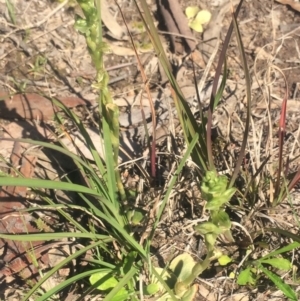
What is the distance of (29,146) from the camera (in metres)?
2.02

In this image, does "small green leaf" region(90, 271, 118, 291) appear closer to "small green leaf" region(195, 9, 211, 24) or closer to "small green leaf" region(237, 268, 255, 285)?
"small green leaf" region(237, 268, 255, 285)

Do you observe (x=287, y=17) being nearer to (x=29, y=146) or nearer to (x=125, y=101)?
(x=125, y=101)

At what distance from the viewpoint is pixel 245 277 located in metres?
1.72

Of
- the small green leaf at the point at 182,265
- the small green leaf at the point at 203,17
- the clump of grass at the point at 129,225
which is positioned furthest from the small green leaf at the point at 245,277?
the small green leaf at the point at 203,17

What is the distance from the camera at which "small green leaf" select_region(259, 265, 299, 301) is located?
161 centimetres

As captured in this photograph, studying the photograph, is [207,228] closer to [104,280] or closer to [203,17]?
[104,280]

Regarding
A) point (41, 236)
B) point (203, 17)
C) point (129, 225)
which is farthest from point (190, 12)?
point (41, 236)

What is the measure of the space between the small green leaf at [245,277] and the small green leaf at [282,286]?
7 cm

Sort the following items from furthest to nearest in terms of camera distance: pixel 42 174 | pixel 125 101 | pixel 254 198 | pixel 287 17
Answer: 1. pixel 287 17
2. pixel 125 101
3. pixel 42 174
4. pixel 254 198

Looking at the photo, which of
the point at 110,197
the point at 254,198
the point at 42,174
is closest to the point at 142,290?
the point at 110,197

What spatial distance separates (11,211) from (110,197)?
1.34 ft

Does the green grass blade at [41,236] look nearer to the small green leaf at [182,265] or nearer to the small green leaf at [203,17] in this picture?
the small green leaf at [182,265]

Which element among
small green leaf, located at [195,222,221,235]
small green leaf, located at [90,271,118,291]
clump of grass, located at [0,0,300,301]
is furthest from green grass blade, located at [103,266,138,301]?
small green leaf, located at [195,222,221,235]

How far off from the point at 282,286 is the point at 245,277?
0.13 meters
